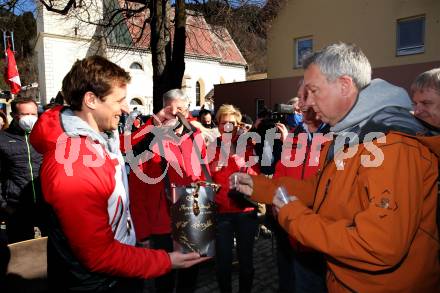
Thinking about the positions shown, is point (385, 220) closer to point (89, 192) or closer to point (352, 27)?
point (89, 192)

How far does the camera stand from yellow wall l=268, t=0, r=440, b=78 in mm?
13234

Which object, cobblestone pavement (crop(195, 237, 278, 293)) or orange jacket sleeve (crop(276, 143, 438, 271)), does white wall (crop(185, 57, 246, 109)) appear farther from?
orange jacket sleeve (crop(276, 143, 438, 271))

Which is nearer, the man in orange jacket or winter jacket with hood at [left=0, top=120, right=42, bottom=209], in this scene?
the man in orange jacket

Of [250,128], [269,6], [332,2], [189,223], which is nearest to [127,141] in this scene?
[250,128]

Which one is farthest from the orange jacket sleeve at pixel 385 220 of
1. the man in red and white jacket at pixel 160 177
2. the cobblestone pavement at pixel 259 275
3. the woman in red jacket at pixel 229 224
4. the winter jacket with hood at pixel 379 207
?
the cobblestone pavement at pixel 259 275

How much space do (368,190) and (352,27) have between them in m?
Result: 15.8

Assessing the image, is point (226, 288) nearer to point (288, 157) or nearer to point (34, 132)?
point (288, 157)

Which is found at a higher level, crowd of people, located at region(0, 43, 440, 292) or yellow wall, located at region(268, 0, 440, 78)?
yellow wall, located at region(268, 0, 440, 78)

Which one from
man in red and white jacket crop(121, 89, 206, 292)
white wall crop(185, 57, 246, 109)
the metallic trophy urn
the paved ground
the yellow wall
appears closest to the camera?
the metallic trophy urn

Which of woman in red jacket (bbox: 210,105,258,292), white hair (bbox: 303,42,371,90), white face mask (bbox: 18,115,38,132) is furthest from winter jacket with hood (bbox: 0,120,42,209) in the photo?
white hair (bbox: 303,42,371,90)

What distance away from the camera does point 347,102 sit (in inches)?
64.5

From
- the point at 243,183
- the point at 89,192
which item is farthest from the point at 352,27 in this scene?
the point at 89,192

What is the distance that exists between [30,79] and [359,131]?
178 ft

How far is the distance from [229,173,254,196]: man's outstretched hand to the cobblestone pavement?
2.18m
